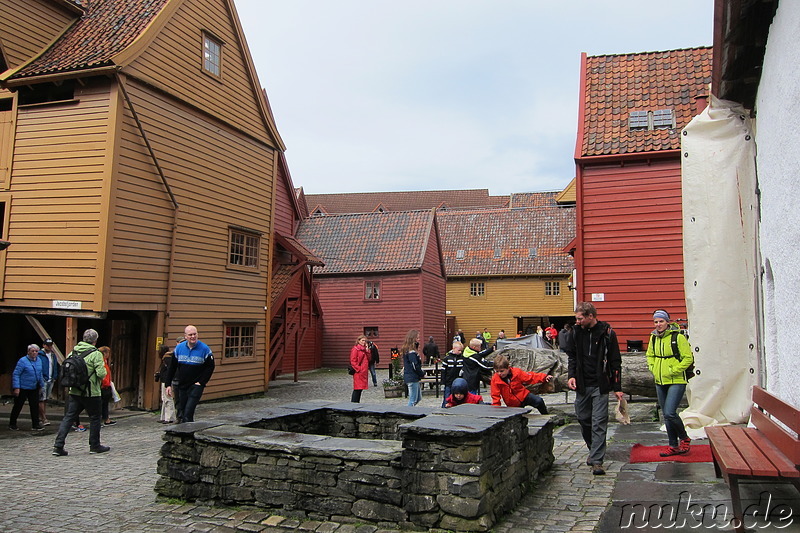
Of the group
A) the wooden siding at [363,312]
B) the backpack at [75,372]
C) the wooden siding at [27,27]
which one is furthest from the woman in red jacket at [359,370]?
the wooden siding at [363,312]

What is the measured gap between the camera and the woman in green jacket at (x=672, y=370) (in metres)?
7.67

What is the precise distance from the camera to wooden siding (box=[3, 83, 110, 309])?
1326 centimetres

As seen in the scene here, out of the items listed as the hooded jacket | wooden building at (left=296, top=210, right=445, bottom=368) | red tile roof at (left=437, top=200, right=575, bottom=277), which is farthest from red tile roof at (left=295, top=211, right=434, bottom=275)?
the hooded jacket

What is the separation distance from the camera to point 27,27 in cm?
1511

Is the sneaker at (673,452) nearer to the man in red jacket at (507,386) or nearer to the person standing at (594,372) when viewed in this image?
the person standing at (594,372)

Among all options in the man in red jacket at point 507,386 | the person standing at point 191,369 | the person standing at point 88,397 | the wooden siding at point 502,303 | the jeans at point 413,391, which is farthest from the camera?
the wooden siding at point 502,303

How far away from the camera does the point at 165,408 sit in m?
12.7

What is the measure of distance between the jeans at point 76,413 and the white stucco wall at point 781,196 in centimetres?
873

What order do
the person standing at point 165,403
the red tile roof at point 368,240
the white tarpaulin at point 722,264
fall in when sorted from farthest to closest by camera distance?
1. the red tile roof at point 368,240
2. the person standing at point 165,403
3. the white tarpaulin at point 722,264

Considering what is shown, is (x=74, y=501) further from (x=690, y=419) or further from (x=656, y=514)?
(x=690, y=419)

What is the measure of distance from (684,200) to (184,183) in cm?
1132

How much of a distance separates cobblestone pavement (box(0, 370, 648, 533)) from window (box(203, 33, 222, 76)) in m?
10.0

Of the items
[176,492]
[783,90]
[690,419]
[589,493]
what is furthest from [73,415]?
[783,90]

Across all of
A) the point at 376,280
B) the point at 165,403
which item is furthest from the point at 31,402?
the point at 376,280
